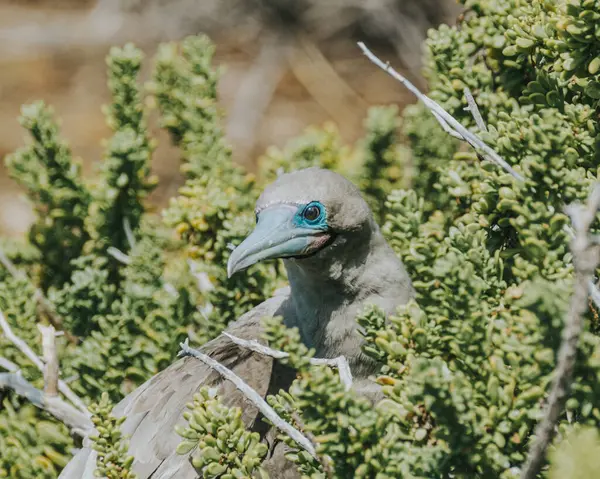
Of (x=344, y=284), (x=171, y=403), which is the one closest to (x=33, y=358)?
(x=171, y=403)

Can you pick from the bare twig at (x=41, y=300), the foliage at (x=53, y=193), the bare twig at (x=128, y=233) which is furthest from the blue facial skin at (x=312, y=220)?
the foliage at (x=53, y=193)

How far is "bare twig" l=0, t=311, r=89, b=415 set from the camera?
2842 mm

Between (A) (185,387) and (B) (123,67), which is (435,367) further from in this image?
(B) (123,67)

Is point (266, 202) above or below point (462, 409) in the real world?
below

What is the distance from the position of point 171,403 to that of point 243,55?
26.5 ft

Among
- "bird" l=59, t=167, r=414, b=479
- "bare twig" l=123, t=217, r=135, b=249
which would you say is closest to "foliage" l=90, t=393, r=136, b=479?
"bird" l=59, t=167, r=414, b=479

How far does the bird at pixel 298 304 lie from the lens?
2.76 metres

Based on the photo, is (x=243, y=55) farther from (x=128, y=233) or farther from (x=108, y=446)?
(x=108, y=446)

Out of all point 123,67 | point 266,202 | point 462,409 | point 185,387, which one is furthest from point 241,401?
point 123,67

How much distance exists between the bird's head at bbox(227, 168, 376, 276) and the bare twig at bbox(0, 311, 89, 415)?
0.68 meters

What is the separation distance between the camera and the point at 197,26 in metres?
10.5

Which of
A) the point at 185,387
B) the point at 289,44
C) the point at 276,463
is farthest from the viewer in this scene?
the point at 289,44

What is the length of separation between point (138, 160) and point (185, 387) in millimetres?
1097

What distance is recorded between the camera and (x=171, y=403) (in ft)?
9.50
